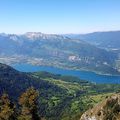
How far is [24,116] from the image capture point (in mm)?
61312

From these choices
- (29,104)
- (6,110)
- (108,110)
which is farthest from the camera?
(29,104)

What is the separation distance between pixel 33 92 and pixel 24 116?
4.71 metres

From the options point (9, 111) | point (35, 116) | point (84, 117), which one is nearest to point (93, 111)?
point (84, 117)

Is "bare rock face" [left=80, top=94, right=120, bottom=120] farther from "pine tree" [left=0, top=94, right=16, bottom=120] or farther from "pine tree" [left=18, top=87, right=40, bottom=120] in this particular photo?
"pine tree" [left=0, top=94, right=16, bottom=120]

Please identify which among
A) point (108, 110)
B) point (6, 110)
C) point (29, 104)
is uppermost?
point (29, 104)

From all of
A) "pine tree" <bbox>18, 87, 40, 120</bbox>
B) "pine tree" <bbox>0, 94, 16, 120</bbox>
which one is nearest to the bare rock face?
"pine tree" <bbox>18, 87, 40, 120</bbox>

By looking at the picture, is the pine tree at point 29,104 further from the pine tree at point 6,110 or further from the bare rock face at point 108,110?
the bare rock face at point 108,110

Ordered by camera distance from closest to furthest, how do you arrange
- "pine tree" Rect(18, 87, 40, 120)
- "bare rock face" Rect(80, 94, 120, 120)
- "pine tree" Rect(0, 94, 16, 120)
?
"bare rock face" Rect(80, 94, 120, 120), "pine tree" Rect(0, 94, 16, 120), "pine tree" Rect(18, 87, 40, 120)

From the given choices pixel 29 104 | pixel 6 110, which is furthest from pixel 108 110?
pixel 6 110

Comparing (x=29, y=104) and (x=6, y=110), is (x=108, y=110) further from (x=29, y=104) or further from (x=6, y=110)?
(x=6, y=110)

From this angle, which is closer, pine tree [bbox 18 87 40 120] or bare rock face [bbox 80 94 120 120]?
bare rock face [bbox 80 94 120 120]

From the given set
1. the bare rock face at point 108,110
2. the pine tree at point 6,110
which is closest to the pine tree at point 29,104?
the pine tree at point 6,110

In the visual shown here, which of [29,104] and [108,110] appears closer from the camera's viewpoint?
[108,110]

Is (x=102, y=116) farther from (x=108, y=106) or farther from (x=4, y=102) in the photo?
(x=4, y=102)
